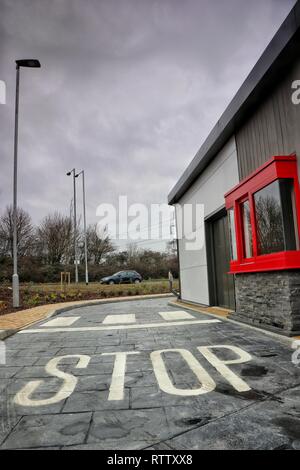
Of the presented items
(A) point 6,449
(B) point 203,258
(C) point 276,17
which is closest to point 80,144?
(B) point 203,258

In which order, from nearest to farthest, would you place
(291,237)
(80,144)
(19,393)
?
(19,393) < (291,237) < (80,144)

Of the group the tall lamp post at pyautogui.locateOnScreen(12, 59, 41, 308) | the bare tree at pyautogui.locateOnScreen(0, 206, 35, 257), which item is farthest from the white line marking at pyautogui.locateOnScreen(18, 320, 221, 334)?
the bare tree at pyautogui.locateOnScreen(0, 206, 35, 257)

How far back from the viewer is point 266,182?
5.81 m

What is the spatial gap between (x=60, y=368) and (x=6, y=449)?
192cm

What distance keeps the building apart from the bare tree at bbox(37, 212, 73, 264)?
29915mm

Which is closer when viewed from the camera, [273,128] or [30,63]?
[273,128]

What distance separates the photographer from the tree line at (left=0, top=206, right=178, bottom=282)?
3508cm

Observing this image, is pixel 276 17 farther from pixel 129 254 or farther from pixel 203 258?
pixel 129 254

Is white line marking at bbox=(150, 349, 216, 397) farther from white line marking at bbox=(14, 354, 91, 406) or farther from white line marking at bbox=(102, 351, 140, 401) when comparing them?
white line marking at bbox=(14, 354, 91, 406)

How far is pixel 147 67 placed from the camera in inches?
413

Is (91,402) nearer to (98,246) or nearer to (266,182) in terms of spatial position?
(266,182)

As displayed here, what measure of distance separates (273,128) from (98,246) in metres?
37.0

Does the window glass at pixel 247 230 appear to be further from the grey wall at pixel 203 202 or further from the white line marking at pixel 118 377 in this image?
the white line marking at pixel 118 377

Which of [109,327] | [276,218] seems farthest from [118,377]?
[276,218]
